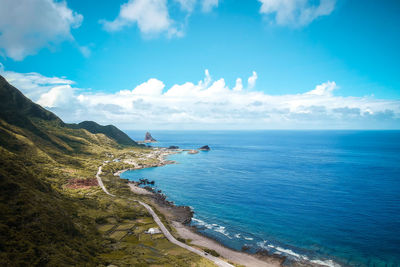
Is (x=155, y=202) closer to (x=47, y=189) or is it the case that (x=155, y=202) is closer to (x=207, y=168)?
(x=47, y=189)

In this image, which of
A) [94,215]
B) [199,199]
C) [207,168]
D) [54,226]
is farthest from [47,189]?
[207,168]

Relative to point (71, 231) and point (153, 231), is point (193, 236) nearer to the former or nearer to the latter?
point (153, 231)

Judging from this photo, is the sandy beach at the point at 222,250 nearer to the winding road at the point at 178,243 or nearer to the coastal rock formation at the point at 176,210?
the coastal rock formation at the point at 176,210

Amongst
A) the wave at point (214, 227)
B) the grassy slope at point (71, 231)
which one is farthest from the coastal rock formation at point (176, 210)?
the grassy slope at point (71, 231)

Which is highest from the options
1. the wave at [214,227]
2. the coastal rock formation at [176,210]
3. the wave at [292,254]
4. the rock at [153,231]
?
the rock at [153,231]

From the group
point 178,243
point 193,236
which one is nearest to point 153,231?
point 178,243

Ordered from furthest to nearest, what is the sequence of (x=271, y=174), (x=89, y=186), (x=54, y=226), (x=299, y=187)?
(x=271, y=174) → (x=299, y=187) → (x=89, y=186) → (x=54, y=226)

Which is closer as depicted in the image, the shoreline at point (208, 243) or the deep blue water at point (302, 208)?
the shoreline at point (208, 243)

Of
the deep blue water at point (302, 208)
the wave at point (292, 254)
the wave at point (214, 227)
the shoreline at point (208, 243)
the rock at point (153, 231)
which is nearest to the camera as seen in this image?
the wave at point (292, 254)

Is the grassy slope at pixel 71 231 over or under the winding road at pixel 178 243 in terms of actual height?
over

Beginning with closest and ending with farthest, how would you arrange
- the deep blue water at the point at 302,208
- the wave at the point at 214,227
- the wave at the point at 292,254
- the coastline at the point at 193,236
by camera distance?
the wave at the point at 292,254, the coastline at the point at 193,236, the deep blue water at the point at 302,208, the wave at the point at 214,227

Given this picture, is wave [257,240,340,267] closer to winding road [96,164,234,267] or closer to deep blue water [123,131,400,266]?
deep blue water [123,131,400,266]
